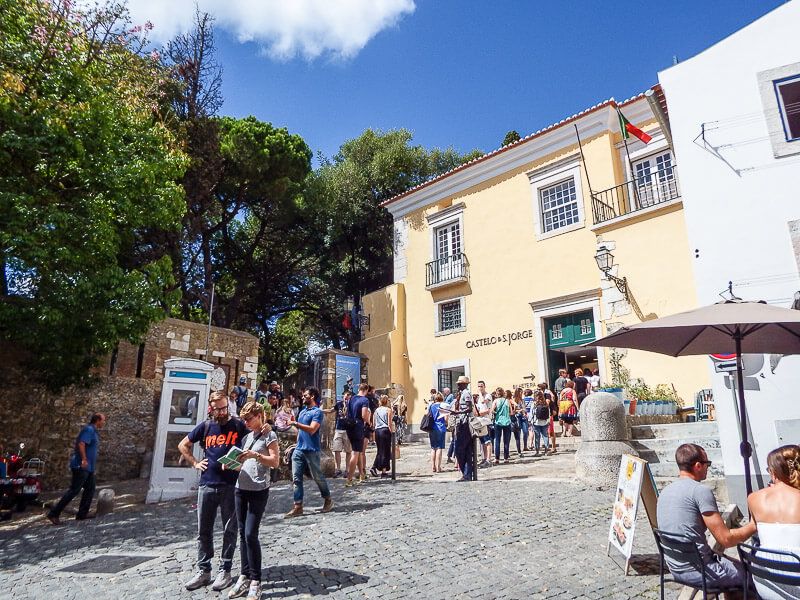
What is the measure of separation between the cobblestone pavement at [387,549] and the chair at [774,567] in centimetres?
124

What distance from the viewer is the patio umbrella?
4578 mm

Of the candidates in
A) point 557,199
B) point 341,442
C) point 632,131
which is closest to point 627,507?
point 341,442

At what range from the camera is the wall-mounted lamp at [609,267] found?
1461cm

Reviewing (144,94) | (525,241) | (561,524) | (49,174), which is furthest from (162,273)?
(525,241)

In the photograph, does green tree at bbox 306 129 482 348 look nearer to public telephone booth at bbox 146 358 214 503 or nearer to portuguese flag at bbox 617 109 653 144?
portuguese flag at bbox 617 109 653 144

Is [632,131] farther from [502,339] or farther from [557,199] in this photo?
[502,339]

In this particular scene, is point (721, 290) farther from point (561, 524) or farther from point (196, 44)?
point (196, 44)

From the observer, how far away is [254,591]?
13.8 ft

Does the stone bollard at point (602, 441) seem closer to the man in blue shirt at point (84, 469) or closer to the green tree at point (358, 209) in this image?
the man in blue shirt at point (84, 469)

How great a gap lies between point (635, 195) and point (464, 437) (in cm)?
995

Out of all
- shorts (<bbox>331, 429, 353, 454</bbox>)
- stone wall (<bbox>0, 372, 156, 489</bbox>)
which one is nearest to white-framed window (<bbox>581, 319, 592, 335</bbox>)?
shorts (<bbox>331, 429, 353, 454</bbox>)

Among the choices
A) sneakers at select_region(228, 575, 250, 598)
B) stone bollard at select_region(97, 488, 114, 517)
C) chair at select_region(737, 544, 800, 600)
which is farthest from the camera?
stone bollard at select_region(97, 488, 114, 517)

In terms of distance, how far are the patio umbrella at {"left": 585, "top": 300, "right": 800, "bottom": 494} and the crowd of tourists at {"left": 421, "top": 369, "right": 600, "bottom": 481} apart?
4651mm

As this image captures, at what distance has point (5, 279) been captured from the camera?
1102 cm
